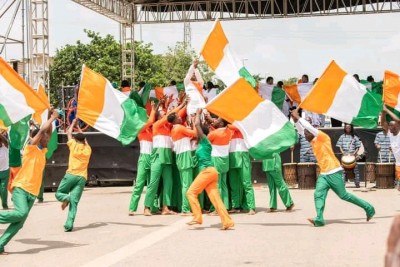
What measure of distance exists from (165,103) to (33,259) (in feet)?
19.4

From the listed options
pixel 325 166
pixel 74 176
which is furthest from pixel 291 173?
pixel 74 176

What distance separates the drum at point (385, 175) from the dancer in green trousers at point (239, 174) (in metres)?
6.15

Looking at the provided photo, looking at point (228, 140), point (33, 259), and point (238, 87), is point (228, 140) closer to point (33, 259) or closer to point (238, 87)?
point (238, 87)

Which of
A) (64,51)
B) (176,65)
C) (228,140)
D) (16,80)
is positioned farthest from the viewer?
(176,65)

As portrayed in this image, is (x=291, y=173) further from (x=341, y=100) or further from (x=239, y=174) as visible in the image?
(x=341, y=100)

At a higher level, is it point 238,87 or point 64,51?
point 64,51

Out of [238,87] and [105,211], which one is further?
[105,211]

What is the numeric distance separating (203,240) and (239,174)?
4049mm

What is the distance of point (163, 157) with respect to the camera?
1386cm

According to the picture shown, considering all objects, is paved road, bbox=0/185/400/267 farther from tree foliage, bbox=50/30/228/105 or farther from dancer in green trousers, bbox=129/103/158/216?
tree foliage, bbox=50/30/228/105

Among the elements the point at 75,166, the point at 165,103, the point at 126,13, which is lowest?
the point at 75,166

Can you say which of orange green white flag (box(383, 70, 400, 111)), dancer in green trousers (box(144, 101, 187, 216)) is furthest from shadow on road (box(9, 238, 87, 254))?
orange green white flag (box(383, 70, 400, 111))

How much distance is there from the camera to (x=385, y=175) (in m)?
19.3

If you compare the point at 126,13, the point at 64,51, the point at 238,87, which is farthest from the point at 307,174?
the point at 64,51
